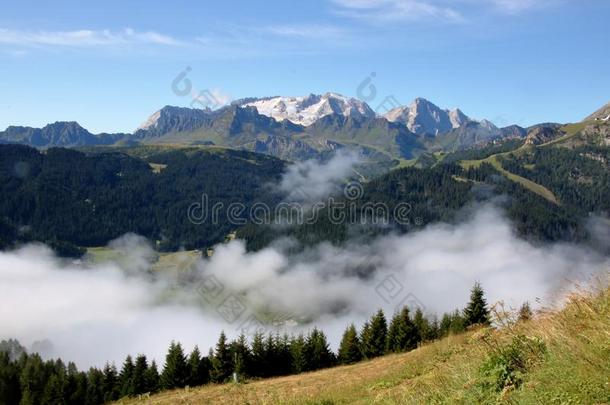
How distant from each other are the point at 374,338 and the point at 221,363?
21899 mm

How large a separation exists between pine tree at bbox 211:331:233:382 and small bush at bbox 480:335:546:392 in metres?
58.1

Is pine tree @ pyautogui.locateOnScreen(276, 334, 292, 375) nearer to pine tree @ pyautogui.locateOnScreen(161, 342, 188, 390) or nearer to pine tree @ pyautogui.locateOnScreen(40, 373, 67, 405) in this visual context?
pine tree @ pyautogui.locateOnScreen(161, 342, 188, 390)

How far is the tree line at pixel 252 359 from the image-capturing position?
63719 mm

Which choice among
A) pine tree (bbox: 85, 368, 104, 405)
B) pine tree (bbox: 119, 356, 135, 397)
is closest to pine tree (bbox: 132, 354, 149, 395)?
pine tree (bbox: 119, 356, 135, 397)

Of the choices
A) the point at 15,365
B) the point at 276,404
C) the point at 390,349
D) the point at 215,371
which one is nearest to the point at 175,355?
the point at 215,371

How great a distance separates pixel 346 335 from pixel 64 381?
43992mm

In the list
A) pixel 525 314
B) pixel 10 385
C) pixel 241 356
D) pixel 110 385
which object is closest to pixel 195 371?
pixel 241 356

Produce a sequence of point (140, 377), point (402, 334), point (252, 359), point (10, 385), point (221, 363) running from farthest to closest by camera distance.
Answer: point (10, 385) < point (140, 377) < point (402, 334) < point (221, 363) < point (252, 359)

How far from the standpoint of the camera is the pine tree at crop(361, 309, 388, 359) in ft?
225

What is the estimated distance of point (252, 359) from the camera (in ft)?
210

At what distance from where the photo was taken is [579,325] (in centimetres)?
993

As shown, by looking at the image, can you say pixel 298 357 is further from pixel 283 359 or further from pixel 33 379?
pixel 33 379

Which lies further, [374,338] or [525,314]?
[374,338]

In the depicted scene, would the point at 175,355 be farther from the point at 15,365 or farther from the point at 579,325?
the point at 579,325
